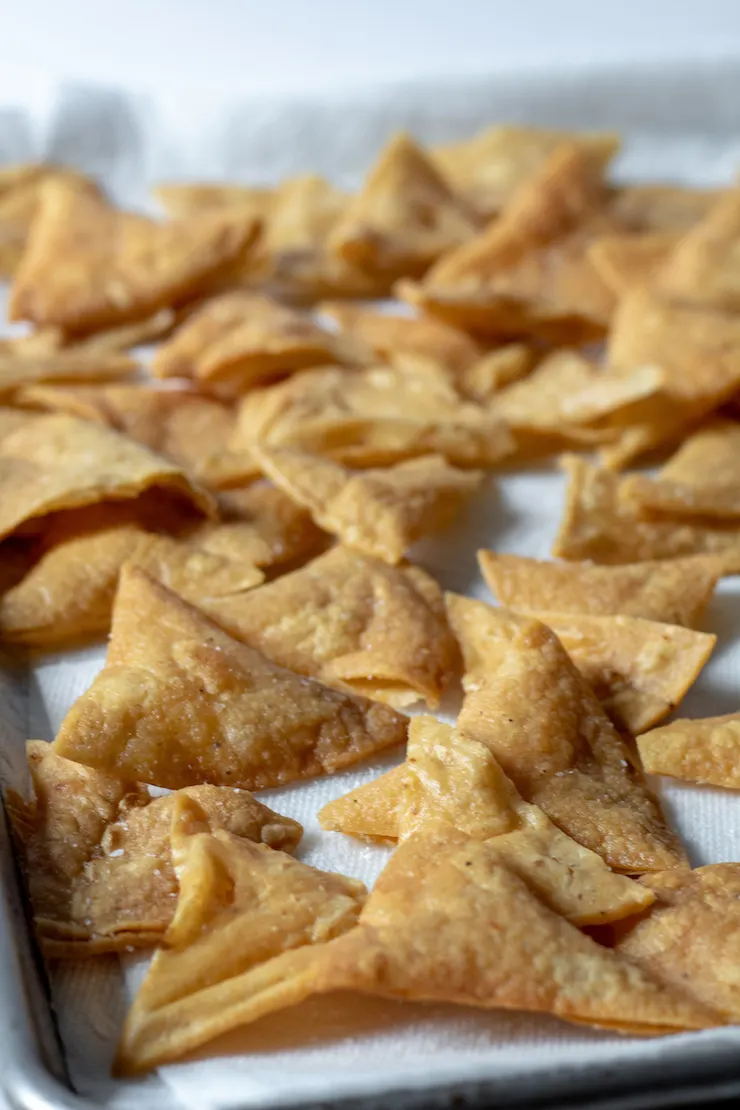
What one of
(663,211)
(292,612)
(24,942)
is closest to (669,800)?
(292,612)

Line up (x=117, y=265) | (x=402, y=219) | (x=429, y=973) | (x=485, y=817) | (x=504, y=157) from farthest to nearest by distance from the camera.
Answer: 1. (x=504, y=157)
2. (x=402, y=219)
3. (x=117, y=265)
4. (x=485, y=817)
5. (x=429, y=973)

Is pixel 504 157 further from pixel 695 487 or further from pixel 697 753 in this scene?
pixel 697 753

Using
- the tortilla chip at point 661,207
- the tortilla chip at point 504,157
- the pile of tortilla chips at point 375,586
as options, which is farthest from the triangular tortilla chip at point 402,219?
the tortilla chip at point 661,207

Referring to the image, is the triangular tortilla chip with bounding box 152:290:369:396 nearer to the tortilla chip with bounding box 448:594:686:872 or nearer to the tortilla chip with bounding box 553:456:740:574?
the tortilla chip with bounding box 553:456:740:574

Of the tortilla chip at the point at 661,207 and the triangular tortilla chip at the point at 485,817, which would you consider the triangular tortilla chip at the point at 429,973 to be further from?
the tortilla chip at the point at 661,207

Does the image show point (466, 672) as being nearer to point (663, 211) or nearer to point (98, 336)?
point (98, 336)

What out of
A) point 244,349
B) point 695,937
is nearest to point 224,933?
point 695,937

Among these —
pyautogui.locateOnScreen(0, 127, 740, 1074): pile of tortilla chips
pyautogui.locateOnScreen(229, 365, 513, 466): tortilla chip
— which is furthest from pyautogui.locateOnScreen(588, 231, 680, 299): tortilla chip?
pyautogui.locateOnScreen(229, 365, 513, 466): tortilla chip
